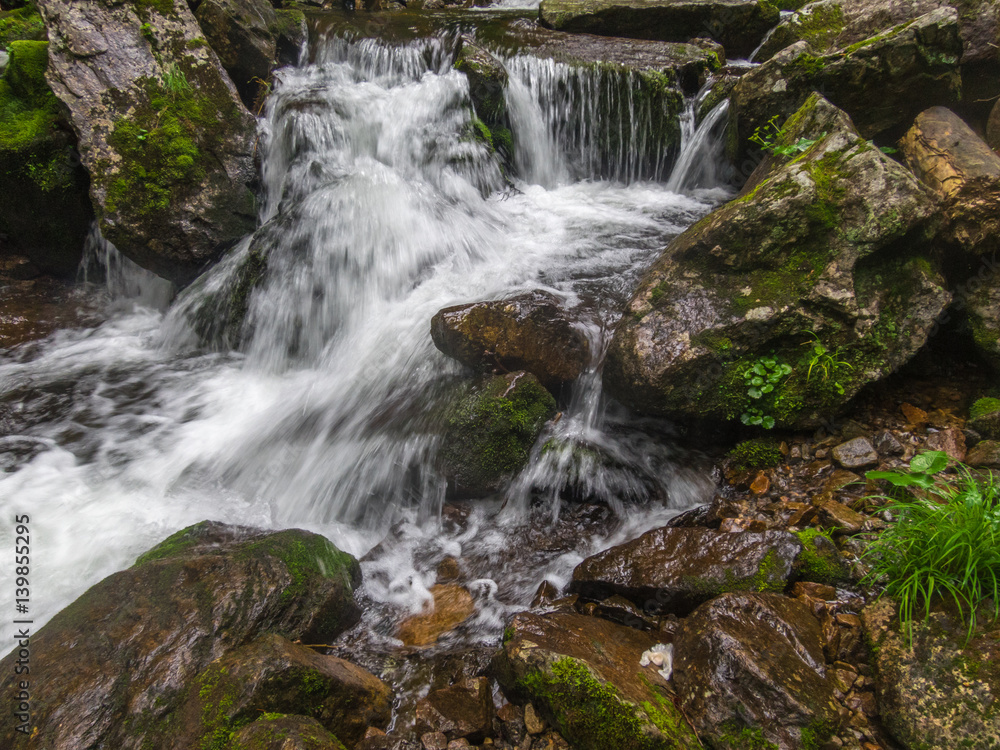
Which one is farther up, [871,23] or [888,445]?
[871,23]

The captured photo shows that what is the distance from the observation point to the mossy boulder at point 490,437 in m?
3.93

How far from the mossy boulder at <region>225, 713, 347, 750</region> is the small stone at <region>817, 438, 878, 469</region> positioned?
325cm

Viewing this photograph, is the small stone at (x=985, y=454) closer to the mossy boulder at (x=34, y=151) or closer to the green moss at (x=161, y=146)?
the green moss at (x=161, y=146)


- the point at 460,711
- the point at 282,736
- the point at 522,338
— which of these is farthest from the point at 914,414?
the point at 282,736

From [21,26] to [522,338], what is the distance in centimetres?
880

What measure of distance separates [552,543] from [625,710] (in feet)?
5.18

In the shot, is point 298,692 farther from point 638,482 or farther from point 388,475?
point 638,482

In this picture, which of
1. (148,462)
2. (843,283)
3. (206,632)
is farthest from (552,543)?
(148,462)

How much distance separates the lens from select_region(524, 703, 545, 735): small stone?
7.70 feet

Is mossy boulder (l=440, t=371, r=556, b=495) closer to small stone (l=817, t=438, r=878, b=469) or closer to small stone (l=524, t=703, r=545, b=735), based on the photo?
small stone (l=524, t=703, r=545, b=735)

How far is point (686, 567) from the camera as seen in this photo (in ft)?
9.31

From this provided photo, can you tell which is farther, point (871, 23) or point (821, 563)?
point (871, 23)

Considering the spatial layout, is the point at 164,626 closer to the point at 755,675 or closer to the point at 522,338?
the point at 755,675

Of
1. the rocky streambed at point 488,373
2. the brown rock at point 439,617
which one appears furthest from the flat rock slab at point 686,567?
the brown rock at point 439,617
